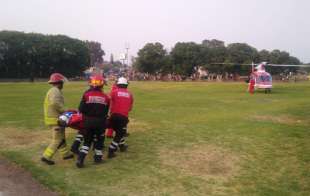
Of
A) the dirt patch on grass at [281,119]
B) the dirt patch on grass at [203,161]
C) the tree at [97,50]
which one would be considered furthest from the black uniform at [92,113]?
the tree at [97,50]

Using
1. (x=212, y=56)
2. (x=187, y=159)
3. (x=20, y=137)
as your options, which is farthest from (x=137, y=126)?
(x=212, y=56)

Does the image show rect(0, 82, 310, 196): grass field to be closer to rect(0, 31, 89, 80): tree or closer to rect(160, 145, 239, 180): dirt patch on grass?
rect(160, 145, 239, 180): dirt patch on grass

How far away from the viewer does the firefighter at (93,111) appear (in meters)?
8.39

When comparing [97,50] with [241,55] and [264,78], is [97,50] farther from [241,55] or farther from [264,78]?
[264,78]

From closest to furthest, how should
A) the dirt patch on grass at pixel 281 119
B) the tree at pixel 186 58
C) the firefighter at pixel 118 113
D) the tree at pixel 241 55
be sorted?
the firefighter at pixel 118 113
the dirt patch on grass at pixel 281 119
the tree at pixel 241 55
the tree at pixel 186 58

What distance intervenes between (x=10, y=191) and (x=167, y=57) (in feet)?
248

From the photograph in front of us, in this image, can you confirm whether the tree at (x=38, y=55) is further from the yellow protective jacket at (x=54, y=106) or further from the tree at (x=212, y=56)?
the yellow protective jacket at (x=54, y=106)

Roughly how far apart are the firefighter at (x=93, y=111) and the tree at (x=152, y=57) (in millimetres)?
72064

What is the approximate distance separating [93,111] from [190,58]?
7183 centimetres

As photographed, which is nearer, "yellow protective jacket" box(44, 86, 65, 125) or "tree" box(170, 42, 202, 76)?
"yellow protective jacket" box(44, 86, 65, 125)

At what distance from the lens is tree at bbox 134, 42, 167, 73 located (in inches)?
3159

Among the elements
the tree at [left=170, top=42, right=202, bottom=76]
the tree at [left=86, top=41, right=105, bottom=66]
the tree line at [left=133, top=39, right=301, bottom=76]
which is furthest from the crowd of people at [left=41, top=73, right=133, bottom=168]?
the tree at [left=86, top=41, right=105, bottom=66]

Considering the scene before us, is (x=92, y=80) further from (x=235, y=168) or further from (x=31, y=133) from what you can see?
(x=31, y=133)

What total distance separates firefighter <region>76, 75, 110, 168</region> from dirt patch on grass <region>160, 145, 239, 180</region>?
6.01ft
